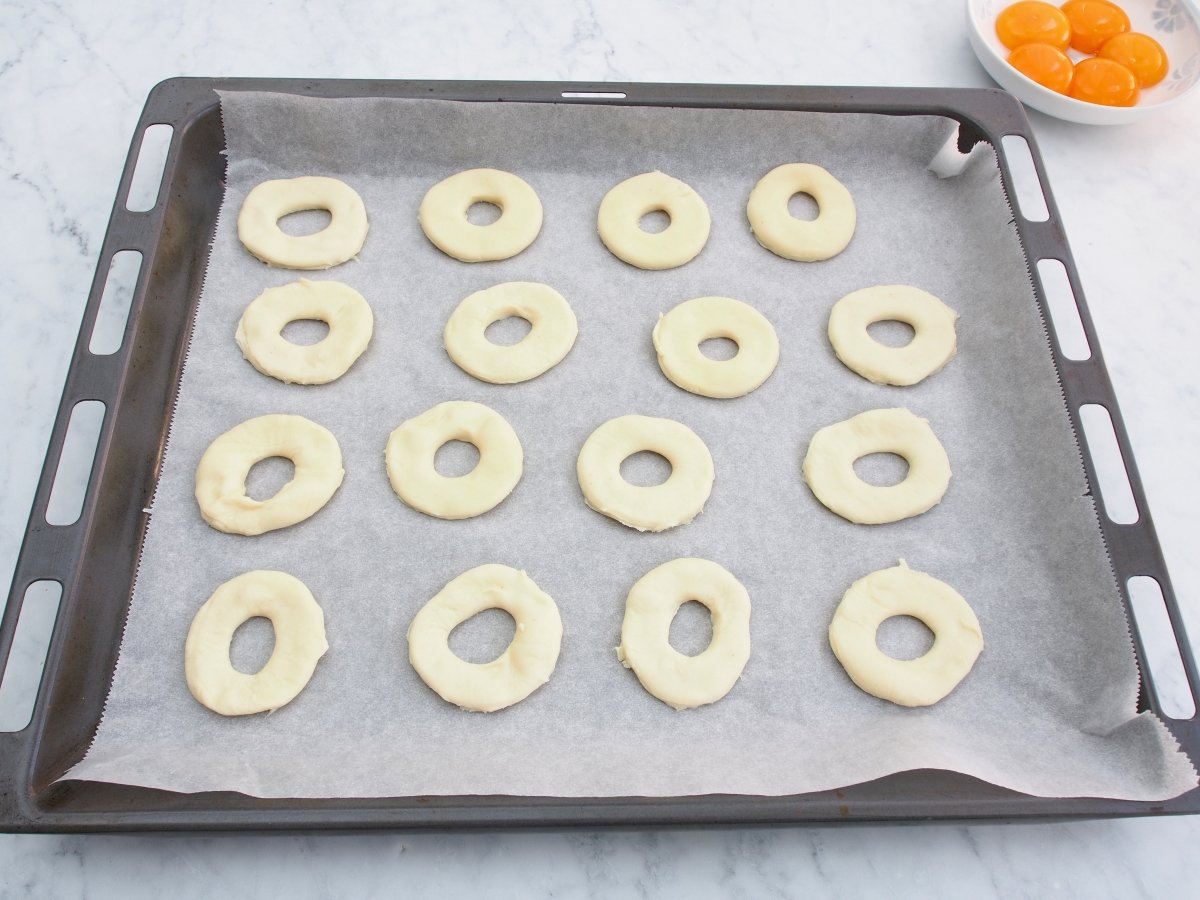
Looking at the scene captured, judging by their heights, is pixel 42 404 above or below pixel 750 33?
below

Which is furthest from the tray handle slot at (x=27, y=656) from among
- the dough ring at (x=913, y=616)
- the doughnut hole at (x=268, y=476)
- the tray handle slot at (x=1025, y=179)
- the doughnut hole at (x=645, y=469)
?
the tray handle slot at (x=1025, y=179)

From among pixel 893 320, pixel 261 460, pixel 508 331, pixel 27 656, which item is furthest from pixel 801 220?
pixel 27 656

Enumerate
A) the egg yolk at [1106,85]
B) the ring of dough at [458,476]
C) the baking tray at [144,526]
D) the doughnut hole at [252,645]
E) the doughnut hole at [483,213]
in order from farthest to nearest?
the egg yolk at [1106,85]
the doughnut hole at [483,213]
the ring of dough at [458,476]
the doughnut hole at [252,645]
the baking tray at [144,526]

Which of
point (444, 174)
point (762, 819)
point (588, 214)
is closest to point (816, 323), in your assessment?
point (588, 214)

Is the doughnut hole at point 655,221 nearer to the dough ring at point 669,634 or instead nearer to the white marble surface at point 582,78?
the white marble surface at point 582,78

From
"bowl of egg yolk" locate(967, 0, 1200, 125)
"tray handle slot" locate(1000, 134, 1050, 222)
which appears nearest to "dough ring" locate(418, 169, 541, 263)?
"tray handle slot" locate(1000, 134, 1050, 222)

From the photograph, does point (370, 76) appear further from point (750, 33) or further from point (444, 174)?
point (750, 33)
